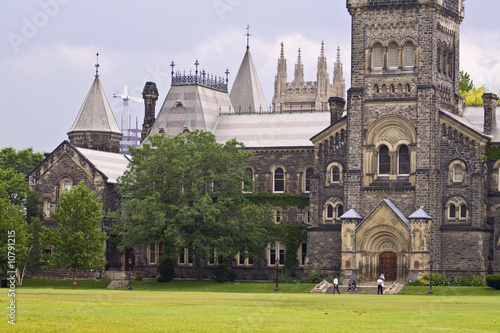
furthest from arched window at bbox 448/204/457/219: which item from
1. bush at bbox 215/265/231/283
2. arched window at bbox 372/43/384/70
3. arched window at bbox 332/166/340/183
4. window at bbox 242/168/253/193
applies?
bush at bbox 215/265/231/283

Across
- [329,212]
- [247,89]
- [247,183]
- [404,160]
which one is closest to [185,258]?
[247,183]

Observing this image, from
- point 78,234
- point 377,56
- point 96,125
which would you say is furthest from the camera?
point 96,125

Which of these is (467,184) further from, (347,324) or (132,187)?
(347,324)

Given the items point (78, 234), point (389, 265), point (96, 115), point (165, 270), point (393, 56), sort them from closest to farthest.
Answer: point (78, 234) → point (389, 265) → point (393, 56) → point (165, 270) → point (96, 115)

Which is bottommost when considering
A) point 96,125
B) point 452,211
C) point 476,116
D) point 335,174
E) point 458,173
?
point 452,211

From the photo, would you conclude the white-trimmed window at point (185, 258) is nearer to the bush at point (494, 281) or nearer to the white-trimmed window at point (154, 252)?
the white-trimmed window at point (154, 252)

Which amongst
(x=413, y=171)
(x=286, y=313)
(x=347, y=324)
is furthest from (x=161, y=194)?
(x=347, y=324)

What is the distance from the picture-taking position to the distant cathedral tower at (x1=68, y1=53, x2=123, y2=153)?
4006 inches

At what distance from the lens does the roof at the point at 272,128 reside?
9038 centimetres

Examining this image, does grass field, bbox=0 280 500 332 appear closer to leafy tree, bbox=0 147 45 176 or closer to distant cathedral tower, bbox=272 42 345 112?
leafy tree, bbox=0 147 45 176

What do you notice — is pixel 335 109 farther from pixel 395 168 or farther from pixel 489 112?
pixel 489 112

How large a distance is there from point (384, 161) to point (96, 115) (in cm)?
3185

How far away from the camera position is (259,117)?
94812mm

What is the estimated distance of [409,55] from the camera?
8131cm
